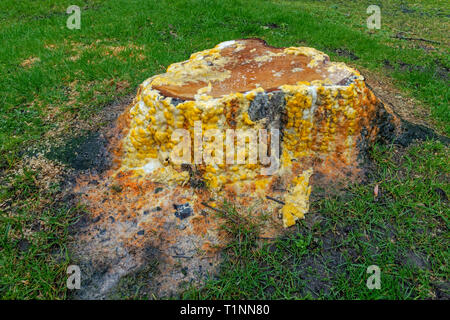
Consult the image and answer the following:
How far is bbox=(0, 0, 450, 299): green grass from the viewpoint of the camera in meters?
2.79

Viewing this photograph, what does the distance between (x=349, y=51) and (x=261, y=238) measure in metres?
5.36

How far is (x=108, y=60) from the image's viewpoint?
212 inches

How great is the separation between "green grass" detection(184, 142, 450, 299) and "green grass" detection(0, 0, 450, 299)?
0.14 ft

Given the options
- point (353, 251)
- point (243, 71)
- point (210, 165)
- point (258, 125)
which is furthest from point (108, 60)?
point (353, 251)

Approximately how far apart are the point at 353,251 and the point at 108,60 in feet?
16.4

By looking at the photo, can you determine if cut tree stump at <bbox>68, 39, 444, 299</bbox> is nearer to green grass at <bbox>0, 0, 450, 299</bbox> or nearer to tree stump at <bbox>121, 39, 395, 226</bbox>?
tree stump at <bbox>121, 39, 395, 226</bbox>

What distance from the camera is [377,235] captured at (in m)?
2.82

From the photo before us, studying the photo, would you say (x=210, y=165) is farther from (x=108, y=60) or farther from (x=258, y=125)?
(x=108, y=60)

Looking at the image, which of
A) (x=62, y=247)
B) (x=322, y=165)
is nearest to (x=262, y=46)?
(x=322, y=165)

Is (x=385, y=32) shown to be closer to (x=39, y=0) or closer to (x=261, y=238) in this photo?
(x=261, y=238)

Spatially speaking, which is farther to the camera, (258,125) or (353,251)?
(258,125)

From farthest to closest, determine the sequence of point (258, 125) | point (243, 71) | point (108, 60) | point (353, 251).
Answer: point (108, 60) → point (243, 71) → point (258, 125) → point (353, 251)

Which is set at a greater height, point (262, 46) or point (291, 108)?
point (262, 46)

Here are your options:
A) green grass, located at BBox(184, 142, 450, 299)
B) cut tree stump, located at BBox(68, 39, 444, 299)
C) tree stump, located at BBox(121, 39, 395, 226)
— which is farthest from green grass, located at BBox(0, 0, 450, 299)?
tree stump, located at BBox(121, 39, 395, 226)
